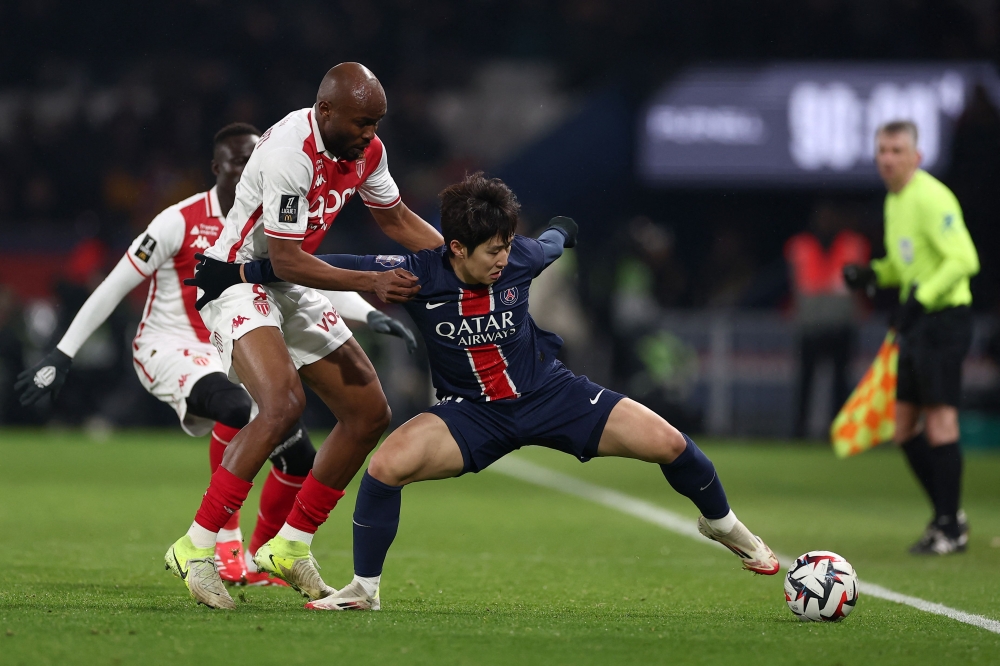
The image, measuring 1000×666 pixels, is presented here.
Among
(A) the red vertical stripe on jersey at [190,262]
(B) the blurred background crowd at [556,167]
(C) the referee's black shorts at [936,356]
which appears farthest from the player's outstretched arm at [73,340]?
(B) the blurred background crowd at [556,167]

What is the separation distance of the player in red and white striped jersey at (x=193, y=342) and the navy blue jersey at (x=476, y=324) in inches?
28.6

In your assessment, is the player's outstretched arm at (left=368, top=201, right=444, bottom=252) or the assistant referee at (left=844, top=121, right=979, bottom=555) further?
the assistant referee at (left=844, top=121, right=979, bottom=555)

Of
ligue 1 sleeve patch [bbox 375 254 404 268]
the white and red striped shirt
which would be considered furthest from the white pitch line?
the white and red striped shirt

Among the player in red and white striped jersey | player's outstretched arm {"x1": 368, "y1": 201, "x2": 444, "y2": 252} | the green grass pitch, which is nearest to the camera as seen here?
the green grass pitch

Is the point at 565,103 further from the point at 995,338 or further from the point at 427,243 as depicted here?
the point at 427,243

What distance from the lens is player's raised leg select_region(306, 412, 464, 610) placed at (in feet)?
15.9

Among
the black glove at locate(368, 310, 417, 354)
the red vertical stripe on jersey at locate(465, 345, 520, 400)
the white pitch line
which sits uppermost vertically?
the black glove at locate(368, 310, 417, 354)

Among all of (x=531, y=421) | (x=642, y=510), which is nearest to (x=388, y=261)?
(x=531, y=421)

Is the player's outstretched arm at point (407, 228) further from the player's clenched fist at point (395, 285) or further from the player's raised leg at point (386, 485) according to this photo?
the player's raised leg at point (386, 485)

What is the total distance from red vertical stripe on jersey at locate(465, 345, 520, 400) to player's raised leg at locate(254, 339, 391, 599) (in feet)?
1.91

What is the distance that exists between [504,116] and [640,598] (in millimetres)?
15209

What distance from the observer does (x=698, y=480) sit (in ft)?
17.0

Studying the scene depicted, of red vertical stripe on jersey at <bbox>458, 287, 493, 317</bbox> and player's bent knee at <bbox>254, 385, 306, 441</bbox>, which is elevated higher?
red vertical stripe on jersey at <bbox>458, 287, 493, 317</bbox>

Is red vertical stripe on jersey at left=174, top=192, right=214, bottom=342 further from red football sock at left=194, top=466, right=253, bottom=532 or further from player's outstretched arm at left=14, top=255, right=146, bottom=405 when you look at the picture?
red football sock at left=194, top=466, right=253, bottom=532
